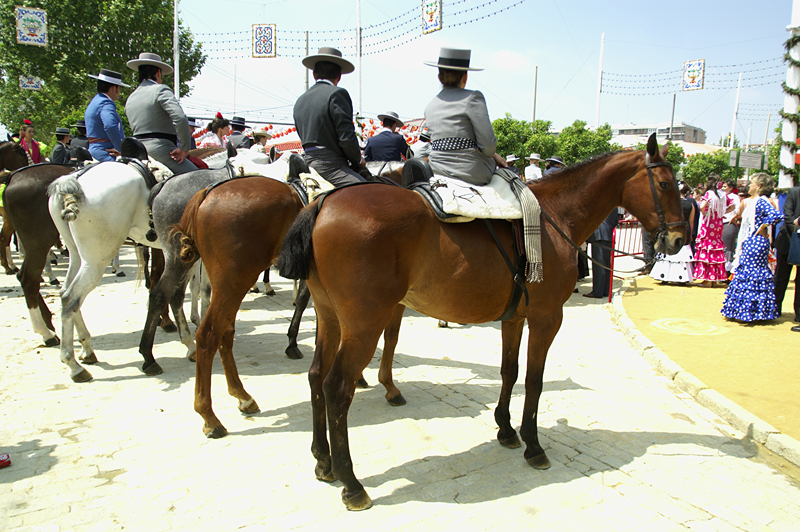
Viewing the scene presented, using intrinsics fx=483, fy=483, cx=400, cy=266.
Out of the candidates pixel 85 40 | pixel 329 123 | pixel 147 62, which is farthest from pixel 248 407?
pixel 85 40

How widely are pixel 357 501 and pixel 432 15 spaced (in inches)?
671

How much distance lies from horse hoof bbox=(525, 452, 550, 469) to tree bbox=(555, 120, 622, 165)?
3431cm

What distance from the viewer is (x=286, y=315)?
8375 millimetres

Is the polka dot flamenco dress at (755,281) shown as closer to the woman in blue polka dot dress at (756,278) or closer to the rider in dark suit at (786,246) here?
the woman in blue polka dot dress at (756,278)

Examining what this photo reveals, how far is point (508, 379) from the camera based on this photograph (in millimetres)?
4105

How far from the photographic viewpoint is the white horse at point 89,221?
514 centimetres

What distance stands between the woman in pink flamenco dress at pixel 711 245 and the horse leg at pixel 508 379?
9.96 m

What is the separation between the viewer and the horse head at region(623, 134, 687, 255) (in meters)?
3.92

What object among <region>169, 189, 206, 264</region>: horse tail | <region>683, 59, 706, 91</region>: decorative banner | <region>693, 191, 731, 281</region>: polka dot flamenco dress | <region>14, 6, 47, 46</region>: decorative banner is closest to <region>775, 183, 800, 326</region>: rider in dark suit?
<region>693, 191, 731, 281</region>: polka dot flamenco dress

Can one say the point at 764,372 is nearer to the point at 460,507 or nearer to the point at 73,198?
the point at 460,507

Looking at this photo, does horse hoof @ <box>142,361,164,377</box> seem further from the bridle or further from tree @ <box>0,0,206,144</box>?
tree @ <box>0,0,206,144</box>

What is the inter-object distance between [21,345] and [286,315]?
3.62m

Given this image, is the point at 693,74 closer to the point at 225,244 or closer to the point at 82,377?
the point at 225,244

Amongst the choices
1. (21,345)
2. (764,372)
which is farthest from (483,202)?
(21,345)
